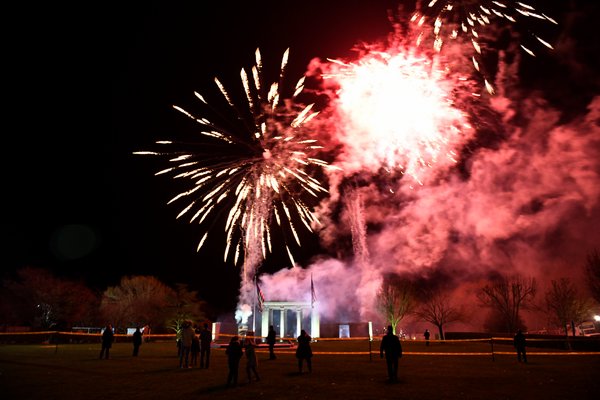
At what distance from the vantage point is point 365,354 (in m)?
29.6

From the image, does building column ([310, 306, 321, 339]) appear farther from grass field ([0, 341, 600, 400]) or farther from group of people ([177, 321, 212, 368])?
grass field ([0, 341, 600, 400])

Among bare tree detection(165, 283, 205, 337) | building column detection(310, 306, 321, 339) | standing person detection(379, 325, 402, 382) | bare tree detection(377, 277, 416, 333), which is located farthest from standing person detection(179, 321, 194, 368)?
bare tree detection(165, 283, 205, 337)

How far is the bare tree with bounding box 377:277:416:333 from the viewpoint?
228 feet

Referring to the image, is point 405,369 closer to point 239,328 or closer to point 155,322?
point 239,328

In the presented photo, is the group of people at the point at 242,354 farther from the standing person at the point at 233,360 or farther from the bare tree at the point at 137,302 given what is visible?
the bare tree at the point at 137,302

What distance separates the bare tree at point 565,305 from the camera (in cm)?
5409

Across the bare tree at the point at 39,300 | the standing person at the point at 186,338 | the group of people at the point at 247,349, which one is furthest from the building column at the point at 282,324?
the standing person at the point at 186,338

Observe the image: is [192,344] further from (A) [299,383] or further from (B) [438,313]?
(B) [438,313]

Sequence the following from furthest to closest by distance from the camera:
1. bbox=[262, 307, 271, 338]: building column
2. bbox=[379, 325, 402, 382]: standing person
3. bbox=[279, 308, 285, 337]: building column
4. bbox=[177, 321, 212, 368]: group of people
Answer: bbox=[279, 308, 285, 337]: building column, bbox=[262, 307, 271, 338]: building column, bbox=[177, 321, 212, 368]: group of people, bbox=[379, 325, 402, 382]: standing person

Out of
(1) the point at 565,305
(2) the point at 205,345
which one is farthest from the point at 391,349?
(1) the point at 565,305

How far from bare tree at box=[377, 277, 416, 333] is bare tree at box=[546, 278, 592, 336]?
20254mm

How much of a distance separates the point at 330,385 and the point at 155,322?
72.9 meters

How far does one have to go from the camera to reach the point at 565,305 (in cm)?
5416

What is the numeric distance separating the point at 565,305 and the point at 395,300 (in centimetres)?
2487
